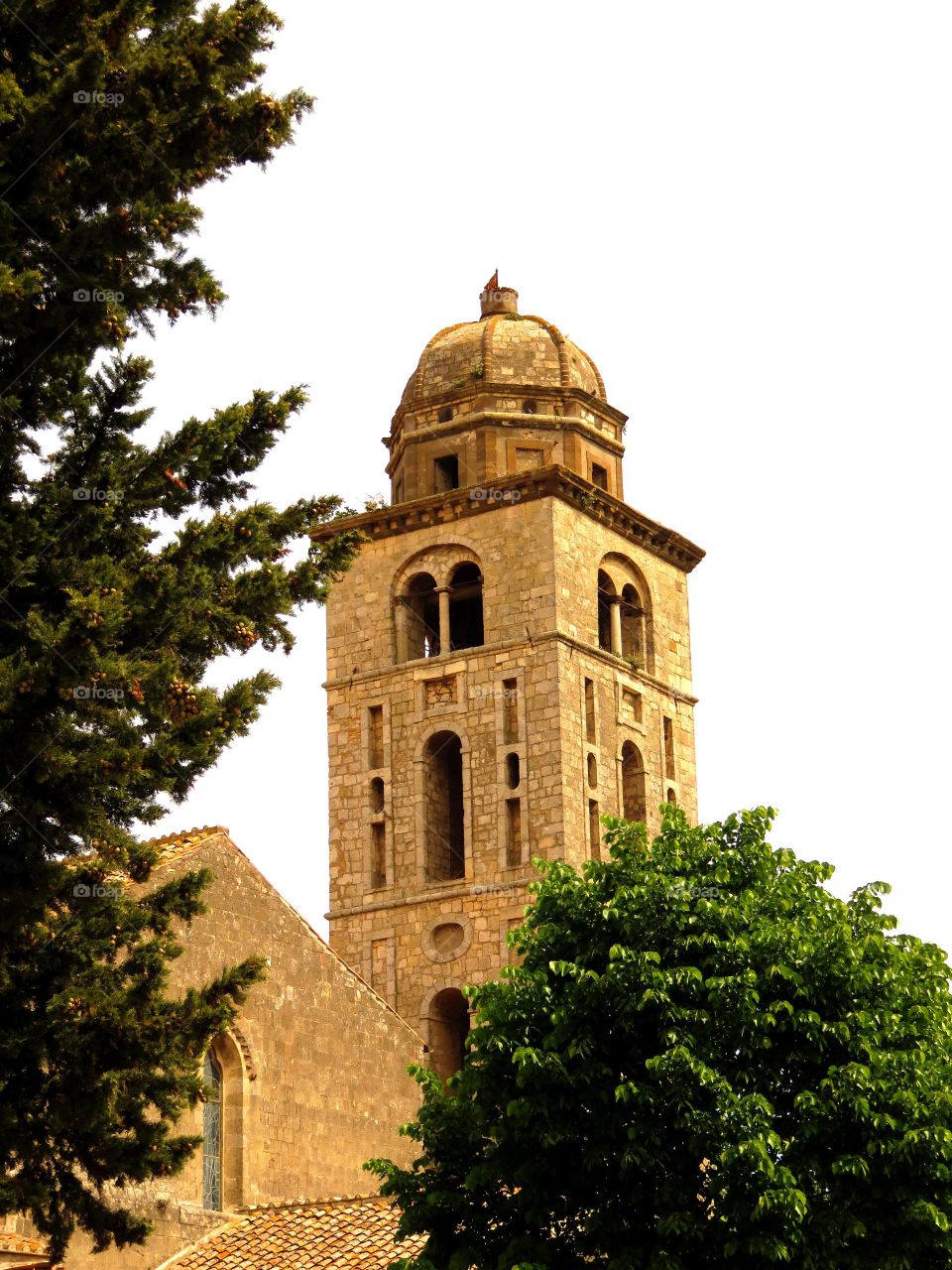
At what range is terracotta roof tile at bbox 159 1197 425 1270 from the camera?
26750 millimetres

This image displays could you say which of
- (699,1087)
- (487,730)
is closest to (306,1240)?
(699,1087)

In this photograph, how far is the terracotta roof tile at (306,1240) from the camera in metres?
26.8

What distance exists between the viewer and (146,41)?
18.3m

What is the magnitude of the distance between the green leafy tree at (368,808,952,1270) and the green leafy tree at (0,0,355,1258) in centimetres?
473

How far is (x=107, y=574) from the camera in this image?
16.8 metres

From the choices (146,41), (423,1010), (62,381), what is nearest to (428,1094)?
(62,381)

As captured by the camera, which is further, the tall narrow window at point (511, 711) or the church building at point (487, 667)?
the tall narrow window at point (511, 711)

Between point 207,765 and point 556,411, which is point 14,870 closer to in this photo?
point 207,765

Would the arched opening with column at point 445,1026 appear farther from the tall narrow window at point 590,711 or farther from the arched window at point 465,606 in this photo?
the arched window at point 465,606

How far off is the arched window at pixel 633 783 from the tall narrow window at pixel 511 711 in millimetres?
2560

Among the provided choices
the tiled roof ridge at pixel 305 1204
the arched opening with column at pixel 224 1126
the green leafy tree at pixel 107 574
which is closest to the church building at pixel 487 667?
the arched opening with column at pixel 224 1126

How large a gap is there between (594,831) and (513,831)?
5.20 ft

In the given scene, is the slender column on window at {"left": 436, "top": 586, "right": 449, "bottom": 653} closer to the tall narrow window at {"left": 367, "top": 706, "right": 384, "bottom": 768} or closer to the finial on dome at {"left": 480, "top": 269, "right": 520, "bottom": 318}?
the tall narrow window at {"left": 367, "top": 706, "right": 384, "bottom": 768}

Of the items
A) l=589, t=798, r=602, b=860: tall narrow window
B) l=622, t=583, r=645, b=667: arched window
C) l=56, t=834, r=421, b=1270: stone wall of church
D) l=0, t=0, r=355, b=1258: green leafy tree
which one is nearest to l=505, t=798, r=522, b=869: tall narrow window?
l=589, t=798, r=602, b=860: tall narrow window
